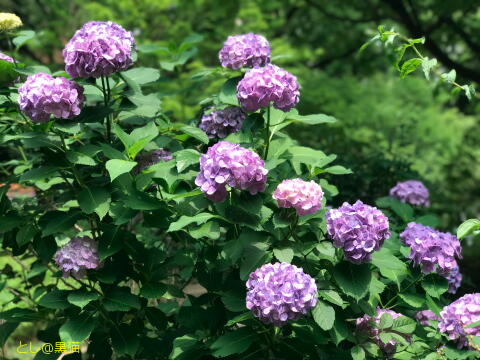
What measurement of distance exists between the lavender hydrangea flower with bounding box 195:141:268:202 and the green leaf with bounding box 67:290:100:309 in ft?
2.06

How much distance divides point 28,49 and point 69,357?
7.24 m

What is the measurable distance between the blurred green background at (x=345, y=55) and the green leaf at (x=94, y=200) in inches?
120

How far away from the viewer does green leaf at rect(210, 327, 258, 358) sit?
7.02 feet

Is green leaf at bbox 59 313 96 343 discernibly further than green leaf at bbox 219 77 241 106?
No

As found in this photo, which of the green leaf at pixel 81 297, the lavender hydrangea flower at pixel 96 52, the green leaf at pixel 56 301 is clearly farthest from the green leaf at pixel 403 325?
the lavender hydrangea flower at pixel 96 52

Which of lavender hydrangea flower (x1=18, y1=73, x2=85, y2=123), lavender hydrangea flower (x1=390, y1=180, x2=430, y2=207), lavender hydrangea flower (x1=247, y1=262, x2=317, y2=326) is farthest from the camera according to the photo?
lavender hydrangea flower (x1=390, y1=180, x2=430, y2=207)

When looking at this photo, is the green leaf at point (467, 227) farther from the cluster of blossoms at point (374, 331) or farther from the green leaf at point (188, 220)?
the green leaf at point (188, 220)

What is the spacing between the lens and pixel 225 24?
28.3 feet

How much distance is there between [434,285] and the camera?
252 cm

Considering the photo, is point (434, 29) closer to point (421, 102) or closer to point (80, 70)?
point (421, 102)

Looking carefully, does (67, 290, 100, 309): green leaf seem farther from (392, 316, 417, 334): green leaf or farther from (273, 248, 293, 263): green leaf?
(392, 316, 417, 334): green leaf

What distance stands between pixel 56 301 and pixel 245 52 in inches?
53.2

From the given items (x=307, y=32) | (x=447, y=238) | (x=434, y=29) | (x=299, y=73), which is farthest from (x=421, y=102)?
(x=447, y=238)

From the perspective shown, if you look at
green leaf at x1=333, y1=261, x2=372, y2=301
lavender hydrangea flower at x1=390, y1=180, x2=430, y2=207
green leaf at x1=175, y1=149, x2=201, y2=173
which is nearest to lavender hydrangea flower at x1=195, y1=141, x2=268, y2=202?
green leaf at x1=175, y1=149, x2=201, y2=173
